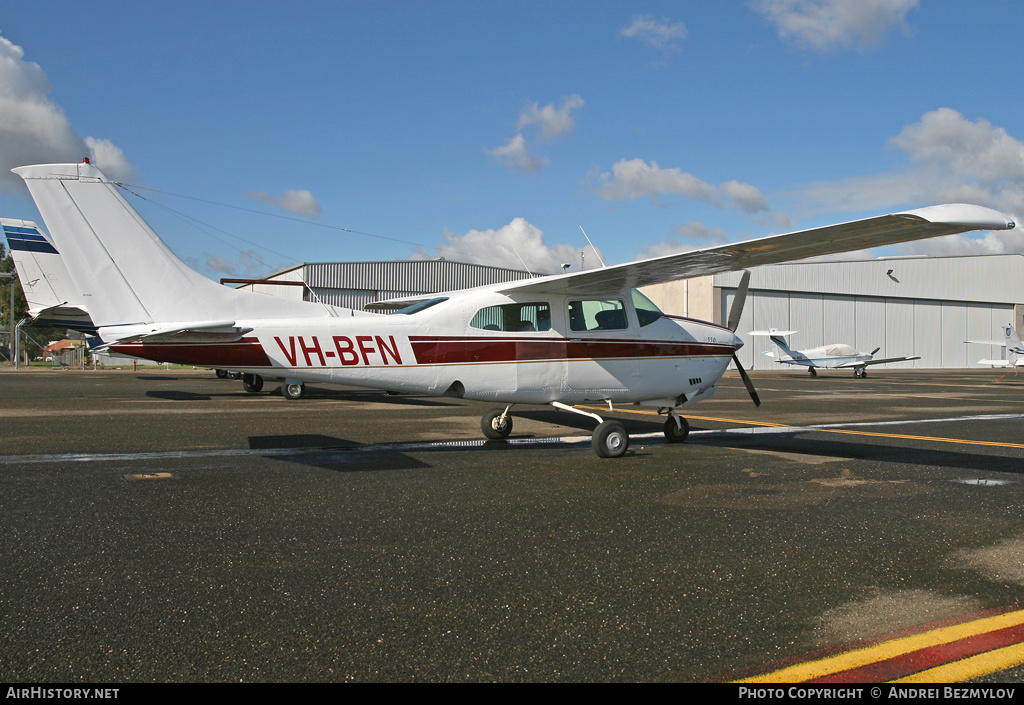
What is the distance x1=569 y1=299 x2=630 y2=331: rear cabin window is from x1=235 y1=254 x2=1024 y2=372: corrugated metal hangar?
33.1 m

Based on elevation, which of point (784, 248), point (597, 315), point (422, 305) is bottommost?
point (597, 315)

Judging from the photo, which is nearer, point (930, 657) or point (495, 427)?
point (930, 657)

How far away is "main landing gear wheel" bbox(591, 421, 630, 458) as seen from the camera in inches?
333

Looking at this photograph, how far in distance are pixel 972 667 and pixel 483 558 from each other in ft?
8.68

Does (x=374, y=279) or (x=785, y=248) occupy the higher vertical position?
(x=374, y=279)

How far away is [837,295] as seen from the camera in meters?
53.2

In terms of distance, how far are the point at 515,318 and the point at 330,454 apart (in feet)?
10.0

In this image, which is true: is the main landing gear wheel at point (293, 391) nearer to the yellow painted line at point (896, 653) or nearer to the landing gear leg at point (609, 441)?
the landing gear leg at point (609, 441)

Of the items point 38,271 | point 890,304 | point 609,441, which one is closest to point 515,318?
point 609,441

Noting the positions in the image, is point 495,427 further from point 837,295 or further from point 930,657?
point 837,295

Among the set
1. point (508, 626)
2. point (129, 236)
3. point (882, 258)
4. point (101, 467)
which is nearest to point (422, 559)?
point (508, 626)

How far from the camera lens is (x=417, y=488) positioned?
649 cm

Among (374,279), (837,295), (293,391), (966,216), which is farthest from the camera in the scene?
(837,295)

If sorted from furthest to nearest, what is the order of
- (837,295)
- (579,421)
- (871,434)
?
(837,295), (579,421), (871,434)
